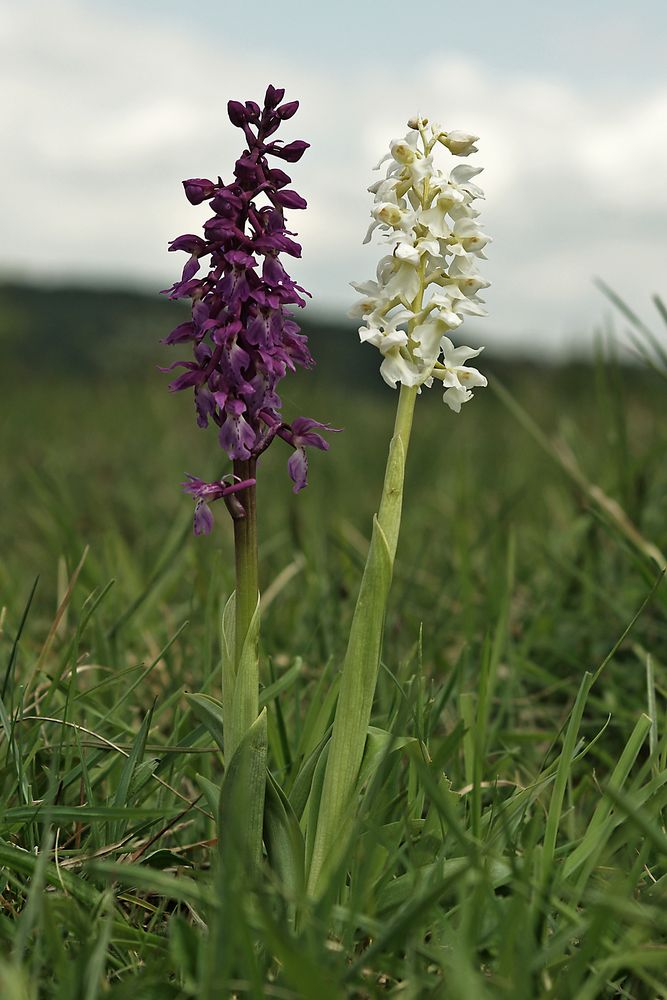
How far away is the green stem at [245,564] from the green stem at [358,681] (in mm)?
247

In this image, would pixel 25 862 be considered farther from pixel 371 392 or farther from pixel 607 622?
pixel 371 392

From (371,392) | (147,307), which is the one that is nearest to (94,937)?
(371,392)

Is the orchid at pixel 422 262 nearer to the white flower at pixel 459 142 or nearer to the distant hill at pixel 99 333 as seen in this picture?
the white flower at pixel 459 142

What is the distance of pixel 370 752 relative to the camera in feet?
7.89

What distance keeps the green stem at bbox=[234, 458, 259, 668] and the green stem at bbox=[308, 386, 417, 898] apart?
0.25 meters

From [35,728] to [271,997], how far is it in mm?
1048

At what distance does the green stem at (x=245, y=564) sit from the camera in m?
2.31

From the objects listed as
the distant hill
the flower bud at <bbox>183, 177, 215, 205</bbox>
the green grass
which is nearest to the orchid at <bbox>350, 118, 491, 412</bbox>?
the flower bud at <bbox>183, 177, 215, 205</bbox>

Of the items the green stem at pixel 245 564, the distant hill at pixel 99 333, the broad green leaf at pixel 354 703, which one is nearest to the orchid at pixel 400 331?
the broad green leaf at pixel 354 703

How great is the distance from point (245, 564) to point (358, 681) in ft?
1.25

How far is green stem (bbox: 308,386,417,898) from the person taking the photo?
224cm

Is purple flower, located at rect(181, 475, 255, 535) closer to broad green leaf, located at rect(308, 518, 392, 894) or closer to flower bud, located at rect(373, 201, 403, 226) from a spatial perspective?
broad green leaf, located at rect(308, 518, 392, 894)

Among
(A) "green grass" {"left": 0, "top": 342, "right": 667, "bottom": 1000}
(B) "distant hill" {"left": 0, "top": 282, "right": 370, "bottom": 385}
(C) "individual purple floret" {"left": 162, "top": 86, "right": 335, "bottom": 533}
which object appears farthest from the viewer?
(B) "distant hill" {"left": 0, "top": 282, "right": 370, "bottom": 385}

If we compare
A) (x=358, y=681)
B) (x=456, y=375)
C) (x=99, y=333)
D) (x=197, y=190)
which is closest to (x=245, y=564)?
(x=358, y=681)
